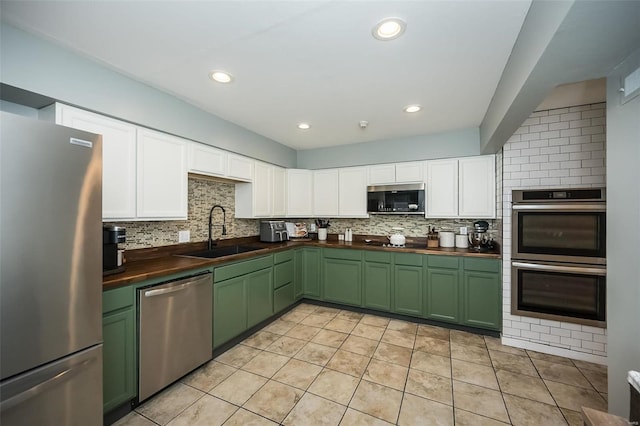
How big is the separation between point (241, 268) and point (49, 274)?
5.16ft

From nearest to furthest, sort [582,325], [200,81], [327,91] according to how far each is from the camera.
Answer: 1. [200,81]
2. [327,91]
3. [582,325]

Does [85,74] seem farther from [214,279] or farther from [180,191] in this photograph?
[214,279]

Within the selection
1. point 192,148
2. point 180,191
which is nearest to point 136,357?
point 180,191

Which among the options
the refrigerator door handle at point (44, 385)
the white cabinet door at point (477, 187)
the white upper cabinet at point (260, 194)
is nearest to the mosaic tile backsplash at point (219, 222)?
the white upper cabinet at point (260, 194)

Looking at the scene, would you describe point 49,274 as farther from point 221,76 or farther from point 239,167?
point 239,167

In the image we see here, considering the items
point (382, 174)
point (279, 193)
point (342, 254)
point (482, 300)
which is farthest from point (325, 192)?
point (482, 300)

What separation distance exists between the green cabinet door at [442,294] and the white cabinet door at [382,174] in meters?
1.33

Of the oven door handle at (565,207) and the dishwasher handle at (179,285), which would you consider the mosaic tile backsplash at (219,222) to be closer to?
the oven door handle at (565,207)

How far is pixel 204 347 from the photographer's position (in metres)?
2.25

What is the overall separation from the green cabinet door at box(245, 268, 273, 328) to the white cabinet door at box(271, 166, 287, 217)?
103 cm

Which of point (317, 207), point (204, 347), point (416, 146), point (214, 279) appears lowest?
point (204, 347)

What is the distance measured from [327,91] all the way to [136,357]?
2.50 metres

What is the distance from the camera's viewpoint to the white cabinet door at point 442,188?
10.7 ft

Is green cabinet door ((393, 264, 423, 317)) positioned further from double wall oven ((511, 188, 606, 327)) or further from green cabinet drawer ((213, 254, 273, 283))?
green cabinet drawer ((213, 254, 273, 283))
